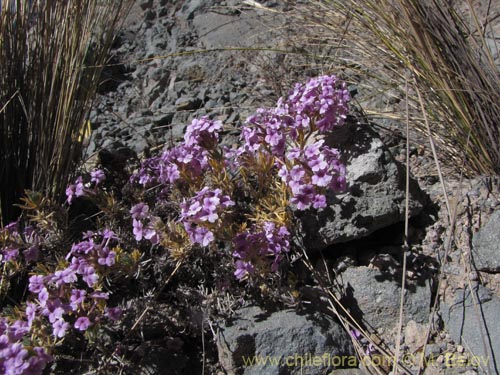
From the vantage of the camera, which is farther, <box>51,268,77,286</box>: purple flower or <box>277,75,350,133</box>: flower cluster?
<box>277,75,350,133</box>: flower cluster

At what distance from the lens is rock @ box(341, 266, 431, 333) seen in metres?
2.03

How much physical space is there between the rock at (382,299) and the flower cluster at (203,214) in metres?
0.60

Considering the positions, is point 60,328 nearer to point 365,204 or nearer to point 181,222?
point 181,222

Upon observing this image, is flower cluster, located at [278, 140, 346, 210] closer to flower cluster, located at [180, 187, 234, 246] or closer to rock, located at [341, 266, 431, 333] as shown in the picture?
flower cluster, located at [180, 187, 234, 246]

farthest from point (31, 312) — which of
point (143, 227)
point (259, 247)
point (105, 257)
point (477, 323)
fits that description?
point (477, 323)

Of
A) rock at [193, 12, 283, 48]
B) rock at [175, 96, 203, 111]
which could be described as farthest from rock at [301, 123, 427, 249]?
rock at [193, 12, 283, 48]

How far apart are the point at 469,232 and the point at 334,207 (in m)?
0.52

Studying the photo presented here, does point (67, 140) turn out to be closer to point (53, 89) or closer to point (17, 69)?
point (53, 89)

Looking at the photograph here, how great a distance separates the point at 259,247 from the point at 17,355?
84 cm

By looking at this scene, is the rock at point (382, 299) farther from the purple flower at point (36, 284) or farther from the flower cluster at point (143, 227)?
the purple flower at point (36, 284)

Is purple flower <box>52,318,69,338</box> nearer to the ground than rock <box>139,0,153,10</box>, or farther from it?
nearer to the ground

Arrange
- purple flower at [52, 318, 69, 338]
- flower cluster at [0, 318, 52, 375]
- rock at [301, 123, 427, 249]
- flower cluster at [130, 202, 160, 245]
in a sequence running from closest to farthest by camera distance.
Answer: flower cluster at [0, 318, 52, 375] → purple flower at [52, 318, 69, 338] → flower cluster at [130, 202, 160, 245] → rock at [301, 123, 427, 249]

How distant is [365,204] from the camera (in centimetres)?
212

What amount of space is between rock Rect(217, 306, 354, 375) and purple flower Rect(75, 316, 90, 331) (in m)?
0.47
